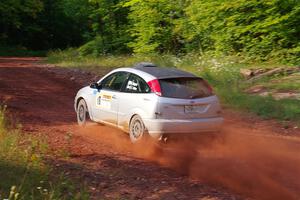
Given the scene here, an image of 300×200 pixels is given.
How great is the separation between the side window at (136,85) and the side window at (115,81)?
262 millimetres

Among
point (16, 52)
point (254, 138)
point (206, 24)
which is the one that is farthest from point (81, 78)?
point (16, 52)

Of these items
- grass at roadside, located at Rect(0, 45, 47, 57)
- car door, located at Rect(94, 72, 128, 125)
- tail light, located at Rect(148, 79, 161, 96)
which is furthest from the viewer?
grass at roadside, located at Rect(0, 45, 47, 57)

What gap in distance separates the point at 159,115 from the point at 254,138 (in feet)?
9.03

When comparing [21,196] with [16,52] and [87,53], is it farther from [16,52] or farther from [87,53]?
[16,52]

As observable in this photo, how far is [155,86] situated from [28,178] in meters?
3.60

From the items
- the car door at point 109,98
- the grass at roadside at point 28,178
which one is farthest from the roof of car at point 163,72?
the grass at roadside at point 28,178

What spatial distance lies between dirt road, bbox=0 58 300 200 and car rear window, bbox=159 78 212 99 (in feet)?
3.04

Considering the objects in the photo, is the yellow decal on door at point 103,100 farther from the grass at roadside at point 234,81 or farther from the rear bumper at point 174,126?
the grass at roadside at point 234,81

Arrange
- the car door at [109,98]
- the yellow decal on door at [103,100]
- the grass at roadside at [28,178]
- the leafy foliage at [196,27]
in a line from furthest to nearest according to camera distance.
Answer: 1. the leafy foliage at [196,27]
2. the yellow decal on door at [103,100]
3. the car door at [109,98]
4. the grass at roadside at [28,178]

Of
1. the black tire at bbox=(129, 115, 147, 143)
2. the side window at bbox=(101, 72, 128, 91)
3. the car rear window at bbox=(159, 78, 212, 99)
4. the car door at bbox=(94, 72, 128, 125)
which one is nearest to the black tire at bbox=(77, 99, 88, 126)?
the car door at bbox=(94, 72, 128, 125)

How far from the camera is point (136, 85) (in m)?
10.7

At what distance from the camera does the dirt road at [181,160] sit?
7.71 m

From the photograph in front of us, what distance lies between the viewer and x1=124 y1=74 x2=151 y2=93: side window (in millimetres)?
10352

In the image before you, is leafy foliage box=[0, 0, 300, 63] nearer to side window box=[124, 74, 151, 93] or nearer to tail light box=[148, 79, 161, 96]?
side window box=[124, 74, 151, 93]
